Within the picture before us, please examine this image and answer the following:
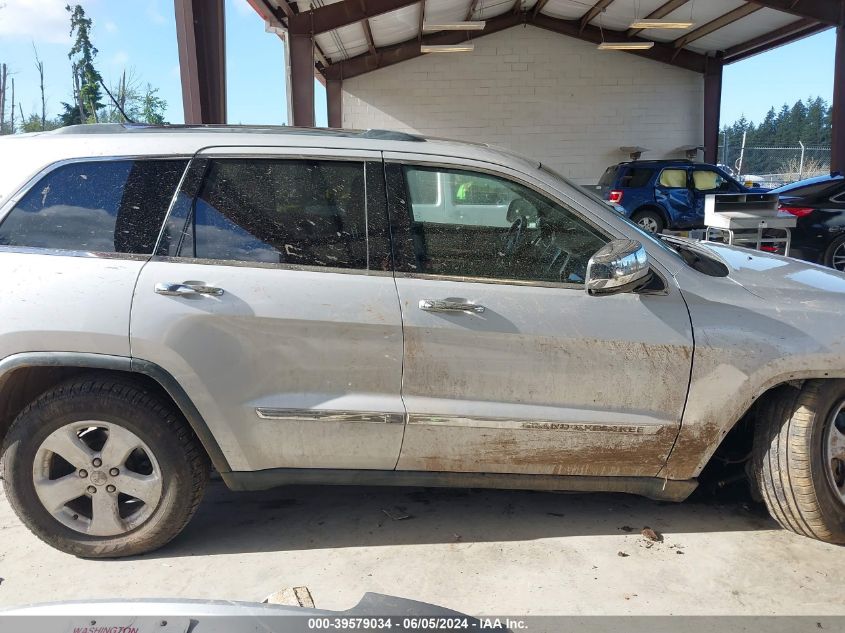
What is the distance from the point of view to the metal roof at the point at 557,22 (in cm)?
1479

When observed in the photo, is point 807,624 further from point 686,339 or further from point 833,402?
point 686,339

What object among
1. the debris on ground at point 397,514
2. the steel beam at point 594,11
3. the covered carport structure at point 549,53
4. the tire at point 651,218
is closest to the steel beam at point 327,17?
the covered carport structure at point 549,53

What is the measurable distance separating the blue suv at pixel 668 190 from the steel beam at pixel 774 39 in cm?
441

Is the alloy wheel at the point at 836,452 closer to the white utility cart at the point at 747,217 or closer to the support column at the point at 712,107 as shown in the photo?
the white utility cart at the point at 747,217

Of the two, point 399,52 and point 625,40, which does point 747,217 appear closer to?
point 399,52

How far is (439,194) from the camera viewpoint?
3121mm

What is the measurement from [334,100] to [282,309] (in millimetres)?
20224

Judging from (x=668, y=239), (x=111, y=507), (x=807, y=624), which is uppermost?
(x=668, y=239)

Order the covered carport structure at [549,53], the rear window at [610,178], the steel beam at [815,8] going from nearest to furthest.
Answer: the steel beam at [815,8]
the rear window at [610,178]
the covered carport structure at [549,53]

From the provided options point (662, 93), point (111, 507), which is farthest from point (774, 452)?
point (662, 93)

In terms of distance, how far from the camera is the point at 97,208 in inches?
117

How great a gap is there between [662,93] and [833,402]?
70.3ft

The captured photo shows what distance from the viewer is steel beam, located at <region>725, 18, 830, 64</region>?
1758cm

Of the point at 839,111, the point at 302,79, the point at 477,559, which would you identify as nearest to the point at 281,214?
the point at 477,559
